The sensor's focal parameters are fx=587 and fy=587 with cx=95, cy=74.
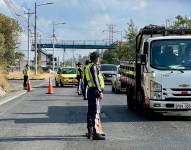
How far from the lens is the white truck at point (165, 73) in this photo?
668 inches

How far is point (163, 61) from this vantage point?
17.4 m

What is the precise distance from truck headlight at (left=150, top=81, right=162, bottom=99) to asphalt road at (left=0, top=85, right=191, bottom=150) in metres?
0.75

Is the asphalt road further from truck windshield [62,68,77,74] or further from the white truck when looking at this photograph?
truck windshield [62,68,77,74]

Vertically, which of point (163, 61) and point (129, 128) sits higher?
point (163, 61)

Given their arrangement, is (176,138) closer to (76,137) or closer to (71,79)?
(76,137)

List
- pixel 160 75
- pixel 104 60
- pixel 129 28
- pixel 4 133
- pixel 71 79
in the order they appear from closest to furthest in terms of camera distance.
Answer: pixel 4 133 < pixel 160 75 < pixel 71 79 < pixel 129 28 < pixel 104 60

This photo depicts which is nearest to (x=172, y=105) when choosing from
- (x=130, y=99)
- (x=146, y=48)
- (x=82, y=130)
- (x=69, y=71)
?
(x=146, y=48)

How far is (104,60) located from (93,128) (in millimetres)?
125759

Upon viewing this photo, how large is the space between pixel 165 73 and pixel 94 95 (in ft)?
14.6

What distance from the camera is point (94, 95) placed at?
13.1 metres

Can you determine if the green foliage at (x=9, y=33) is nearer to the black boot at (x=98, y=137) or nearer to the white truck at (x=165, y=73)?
the white truck at (x=165, y=73)

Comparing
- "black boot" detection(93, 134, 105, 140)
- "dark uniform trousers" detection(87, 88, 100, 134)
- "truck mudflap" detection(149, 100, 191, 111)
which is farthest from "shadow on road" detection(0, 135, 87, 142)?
"truck mudflap" detection(149, 100, 191, 111)

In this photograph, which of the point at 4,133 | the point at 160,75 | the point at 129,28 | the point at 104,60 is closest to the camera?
the point at 4,133

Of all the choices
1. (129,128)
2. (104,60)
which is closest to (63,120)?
(129,128)
